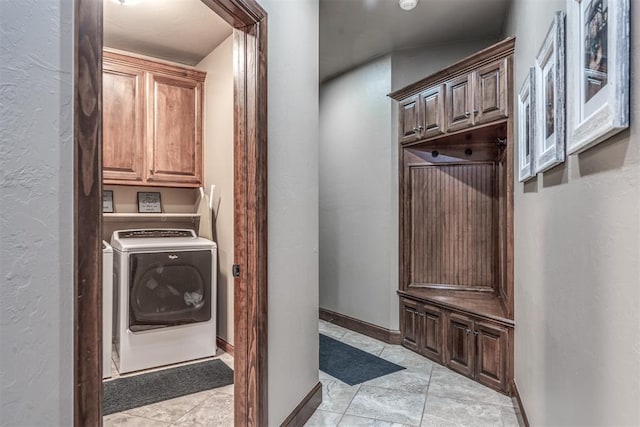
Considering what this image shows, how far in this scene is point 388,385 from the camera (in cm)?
276

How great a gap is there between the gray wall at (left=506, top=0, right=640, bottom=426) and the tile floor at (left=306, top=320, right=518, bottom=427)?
422mm

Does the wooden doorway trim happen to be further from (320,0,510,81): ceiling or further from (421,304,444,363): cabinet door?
(421,304,444,363): cabinet door

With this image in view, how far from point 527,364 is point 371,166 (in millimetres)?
2309

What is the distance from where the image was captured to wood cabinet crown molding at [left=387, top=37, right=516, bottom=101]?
2662 mm

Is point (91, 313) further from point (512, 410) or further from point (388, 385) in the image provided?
point (512, 410)

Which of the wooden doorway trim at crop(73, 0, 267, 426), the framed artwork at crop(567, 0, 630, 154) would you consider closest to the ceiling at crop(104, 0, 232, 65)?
the wooden doorway trim at crop(73, 0, 267, 426)

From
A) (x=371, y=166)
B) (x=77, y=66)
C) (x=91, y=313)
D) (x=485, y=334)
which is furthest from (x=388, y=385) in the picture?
(x=77, y=66)

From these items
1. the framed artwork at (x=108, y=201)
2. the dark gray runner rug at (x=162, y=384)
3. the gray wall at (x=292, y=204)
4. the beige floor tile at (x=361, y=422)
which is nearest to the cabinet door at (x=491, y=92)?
the gray wall at (x=292, y=204)

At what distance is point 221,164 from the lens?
338 centimetres

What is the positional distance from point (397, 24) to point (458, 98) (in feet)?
2.73

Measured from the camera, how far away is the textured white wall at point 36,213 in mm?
769

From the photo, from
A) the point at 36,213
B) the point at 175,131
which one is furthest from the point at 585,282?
the point at 175,131

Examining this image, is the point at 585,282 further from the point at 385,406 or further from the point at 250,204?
the point at 385,406

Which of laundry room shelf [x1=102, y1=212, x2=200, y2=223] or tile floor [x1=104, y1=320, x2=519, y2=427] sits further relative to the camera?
laundry room shelf [x1=102, y1=212, x2=200, y2=223]
